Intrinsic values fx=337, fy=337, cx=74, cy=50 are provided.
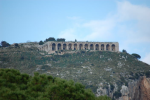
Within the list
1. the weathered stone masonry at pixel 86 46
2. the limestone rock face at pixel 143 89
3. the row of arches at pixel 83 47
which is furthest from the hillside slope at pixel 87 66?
the row of arches at pixel 83 47

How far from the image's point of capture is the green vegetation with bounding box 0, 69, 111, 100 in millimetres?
53281

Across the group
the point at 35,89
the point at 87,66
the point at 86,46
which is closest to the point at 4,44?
the point at 86,46

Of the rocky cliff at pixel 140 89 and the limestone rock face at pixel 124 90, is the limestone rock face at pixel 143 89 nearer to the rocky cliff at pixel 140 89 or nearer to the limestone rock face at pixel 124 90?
the rocky cliff at pixel 140 89

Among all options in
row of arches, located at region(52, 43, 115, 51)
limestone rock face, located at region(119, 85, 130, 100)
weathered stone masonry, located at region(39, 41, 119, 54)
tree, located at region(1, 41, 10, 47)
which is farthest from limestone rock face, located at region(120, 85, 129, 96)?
tree, located at region(1, 41, 10, 47)

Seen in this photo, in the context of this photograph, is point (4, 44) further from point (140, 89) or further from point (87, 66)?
point (140, 89)

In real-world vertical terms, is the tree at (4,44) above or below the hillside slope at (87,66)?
above

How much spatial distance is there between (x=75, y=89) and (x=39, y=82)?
6873 mm

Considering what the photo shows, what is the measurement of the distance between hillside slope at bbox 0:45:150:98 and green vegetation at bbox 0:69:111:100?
38.9 metres

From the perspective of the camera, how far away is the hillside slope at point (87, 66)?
102625mm

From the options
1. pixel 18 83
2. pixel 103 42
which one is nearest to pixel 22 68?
pixel 103 42

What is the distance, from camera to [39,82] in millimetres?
61156

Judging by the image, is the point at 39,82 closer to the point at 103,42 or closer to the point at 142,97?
the point at 142,97

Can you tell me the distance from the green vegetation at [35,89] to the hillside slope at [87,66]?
38894 mm

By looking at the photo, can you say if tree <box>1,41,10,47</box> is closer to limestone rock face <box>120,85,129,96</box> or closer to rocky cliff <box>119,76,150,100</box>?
limestone rock face <box>120,85,129,96</box>
